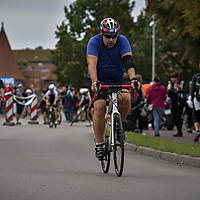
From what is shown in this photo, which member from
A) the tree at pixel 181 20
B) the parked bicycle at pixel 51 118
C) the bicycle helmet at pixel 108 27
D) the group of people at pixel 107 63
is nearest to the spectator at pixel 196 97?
the tree at pixel 181 20

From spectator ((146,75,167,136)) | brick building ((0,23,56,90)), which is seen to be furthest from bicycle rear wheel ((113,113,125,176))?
brick building ((0,23,56,90))

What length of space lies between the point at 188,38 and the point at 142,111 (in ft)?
14.3

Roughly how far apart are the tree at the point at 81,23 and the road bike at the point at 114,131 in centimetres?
4811

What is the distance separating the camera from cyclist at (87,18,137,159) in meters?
7.29

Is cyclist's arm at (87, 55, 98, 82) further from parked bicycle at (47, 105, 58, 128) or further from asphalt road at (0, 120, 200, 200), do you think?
parked bicycle at (47, 105, 58, 128)

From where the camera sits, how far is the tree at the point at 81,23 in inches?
2221

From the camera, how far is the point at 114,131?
7.04 m

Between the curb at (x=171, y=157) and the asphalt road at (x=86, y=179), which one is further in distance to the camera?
the curb at (x=171, y=157)

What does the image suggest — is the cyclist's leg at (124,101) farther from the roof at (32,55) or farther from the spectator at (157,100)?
the roof at (32,55)

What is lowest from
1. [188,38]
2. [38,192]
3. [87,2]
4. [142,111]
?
[38,192]

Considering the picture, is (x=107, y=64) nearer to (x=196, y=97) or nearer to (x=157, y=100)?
(x=196, y=97)

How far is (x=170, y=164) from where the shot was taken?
9.24 metres

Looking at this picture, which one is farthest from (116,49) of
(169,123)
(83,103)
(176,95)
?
(83,103)

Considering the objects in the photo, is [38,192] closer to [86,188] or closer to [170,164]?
[86,188]
